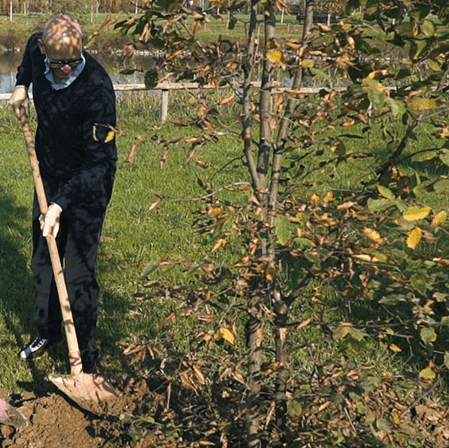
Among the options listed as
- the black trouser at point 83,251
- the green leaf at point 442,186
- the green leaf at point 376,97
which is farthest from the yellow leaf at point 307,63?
the black trouser at point 83,251

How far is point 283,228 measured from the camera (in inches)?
86.3

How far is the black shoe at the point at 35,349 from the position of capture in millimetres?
4332

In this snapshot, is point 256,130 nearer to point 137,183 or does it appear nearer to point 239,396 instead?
point 137,183

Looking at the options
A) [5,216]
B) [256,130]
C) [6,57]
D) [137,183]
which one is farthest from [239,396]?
[6,57]

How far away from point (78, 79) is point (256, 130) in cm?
855

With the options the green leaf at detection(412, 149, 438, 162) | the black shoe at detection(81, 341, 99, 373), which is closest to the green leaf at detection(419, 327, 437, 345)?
the green leaf at detection(412, 149, 438, 162)

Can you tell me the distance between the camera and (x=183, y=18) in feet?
7.18

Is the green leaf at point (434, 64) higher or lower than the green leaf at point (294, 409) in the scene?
higher

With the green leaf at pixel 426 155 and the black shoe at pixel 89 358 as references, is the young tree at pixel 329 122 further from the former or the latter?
the black shoe at pixel 89 358

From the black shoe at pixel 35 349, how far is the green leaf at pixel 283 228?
263 cm

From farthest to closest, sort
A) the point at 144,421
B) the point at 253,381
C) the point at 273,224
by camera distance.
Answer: the point at 144,421, the point at 253,381, the point at 273,224

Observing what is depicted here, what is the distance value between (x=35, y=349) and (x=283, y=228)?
2.66 metres

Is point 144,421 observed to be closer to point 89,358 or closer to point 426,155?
point 89,358

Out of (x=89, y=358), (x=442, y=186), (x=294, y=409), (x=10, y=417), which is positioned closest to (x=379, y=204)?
(x=442, y=186)
